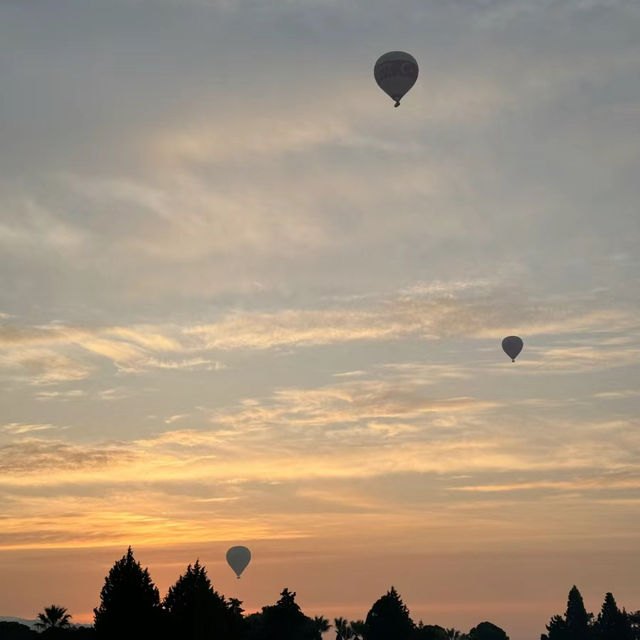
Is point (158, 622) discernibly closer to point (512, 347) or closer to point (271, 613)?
point (271, 613)

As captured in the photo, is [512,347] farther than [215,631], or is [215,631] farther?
[512,347]

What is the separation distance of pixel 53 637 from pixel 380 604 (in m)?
63.1

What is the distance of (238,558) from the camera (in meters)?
179

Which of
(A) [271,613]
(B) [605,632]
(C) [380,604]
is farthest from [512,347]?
(B) [605,632]

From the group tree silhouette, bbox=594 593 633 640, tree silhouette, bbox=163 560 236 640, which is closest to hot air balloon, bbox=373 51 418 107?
tree silhouette, bbox=163 560 236 640

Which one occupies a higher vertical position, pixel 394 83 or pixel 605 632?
pixel 394 83

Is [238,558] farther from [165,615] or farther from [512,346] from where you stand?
[165,615]

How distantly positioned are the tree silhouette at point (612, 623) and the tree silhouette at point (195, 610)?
391ft

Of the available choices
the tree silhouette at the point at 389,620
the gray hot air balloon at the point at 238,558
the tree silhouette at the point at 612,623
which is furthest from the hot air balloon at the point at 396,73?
the tree silhouette at the point at 612,623

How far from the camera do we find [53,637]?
347ft

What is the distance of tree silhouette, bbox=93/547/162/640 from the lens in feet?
261

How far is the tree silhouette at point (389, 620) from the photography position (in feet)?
495

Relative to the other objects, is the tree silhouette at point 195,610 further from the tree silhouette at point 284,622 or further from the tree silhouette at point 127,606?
the tree silhouette at point 284,622

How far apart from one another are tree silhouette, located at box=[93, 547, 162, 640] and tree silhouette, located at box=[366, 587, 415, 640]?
253 feet
